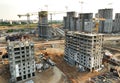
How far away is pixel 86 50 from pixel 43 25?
241 feet

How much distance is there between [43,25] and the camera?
123375 mm

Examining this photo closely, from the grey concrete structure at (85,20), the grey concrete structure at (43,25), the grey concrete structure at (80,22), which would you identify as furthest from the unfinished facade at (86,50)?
the grey concrete structure at (85,20)

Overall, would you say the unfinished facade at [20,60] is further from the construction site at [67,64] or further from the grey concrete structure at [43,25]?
the grey concrete structure at [43,25]

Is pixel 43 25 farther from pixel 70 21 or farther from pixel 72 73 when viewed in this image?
pixel 72 73

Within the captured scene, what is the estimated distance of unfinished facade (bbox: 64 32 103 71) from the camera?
56.2 meters

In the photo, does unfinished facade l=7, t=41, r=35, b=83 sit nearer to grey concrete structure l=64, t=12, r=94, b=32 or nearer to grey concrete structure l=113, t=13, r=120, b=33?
grey concrete structure l=64, t=12, r=94, b=32

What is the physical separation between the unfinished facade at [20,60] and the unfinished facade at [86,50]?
21.8m

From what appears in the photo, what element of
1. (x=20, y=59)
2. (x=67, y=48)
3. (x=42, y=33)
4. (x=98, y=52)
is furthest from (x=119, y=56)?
(x=42, y=33)

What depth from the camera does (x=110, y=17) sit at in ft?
507

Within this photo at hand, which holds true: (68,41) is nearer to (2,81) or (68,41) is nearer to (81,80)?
(81,80)

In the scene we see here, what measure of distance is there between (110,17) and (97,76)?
11821 cm

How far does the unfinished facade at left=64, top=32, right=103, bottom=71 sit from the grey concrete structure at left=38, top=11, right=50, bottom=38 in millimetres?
61386

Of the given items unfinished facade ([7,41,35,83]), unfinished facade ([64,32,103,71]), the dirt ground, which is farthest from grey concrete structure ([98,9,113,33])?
unfinished facade ([7,41,35,83])

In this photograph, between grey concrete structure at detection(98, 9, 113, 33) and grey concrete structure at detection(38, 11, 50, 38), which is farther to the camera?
grey concrete structure at detection(98, 9, 113, 33)
